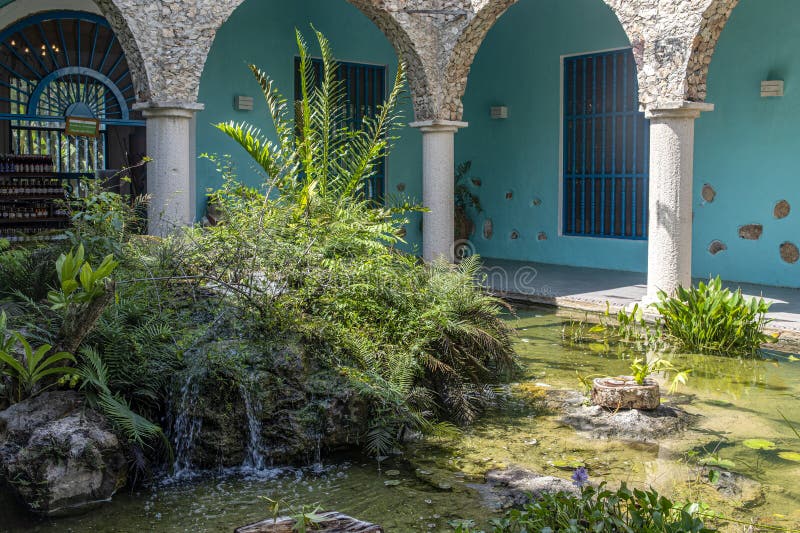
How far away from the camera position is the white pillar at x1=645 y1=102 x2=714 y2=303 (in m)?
7.89

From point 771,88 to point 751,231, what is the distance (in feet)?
5.61

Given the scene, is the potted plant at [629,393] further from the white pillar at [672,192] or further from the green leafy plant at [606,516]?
the white pillar at [672,192]

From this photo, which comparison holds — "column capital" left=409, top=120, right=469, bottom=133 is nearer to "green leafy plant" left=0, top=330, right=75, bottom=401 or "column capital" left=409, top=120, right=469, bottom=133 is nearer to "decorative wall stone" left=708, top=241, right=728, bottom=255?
"decorative wall stone" left=708, top=241, right=728, bottom=255

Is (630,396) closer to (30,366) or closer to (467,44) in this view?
(30,366)

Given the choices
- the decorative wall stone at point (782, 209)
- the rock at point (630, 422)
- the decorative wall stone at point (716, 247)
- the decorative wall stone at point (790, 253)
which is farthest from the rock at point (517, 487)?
the decorative wall stone at point (716, 247)

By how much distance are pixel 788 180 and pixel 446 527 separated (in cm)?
773

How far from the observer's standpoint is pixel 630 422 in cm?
521

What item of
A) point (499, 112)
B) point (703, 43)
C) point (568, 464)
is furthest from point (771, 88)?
point (568, 464)

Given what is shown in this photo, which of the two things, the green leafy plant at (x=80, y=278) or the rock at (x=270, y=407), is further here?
the rock at (x=270, y=407)

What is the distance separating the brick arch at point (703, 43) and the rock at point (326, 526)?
19.6ft

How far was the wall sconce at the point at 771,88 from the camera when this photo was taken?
31.9 feet

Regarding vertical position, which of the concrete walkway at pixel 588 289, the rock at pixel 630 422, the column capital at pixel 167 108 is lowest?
the rock at pixel 630 422

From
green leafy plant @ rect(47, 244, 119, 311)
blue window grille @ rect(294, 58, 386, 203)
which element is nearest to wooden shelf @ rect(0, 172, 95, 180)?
blue window grille @ rect(294, 58, 386, 203)

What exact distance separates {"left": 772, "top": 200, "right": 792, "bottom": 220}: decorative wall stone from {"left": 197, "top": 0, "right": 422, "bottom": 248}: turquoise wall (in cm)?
610
